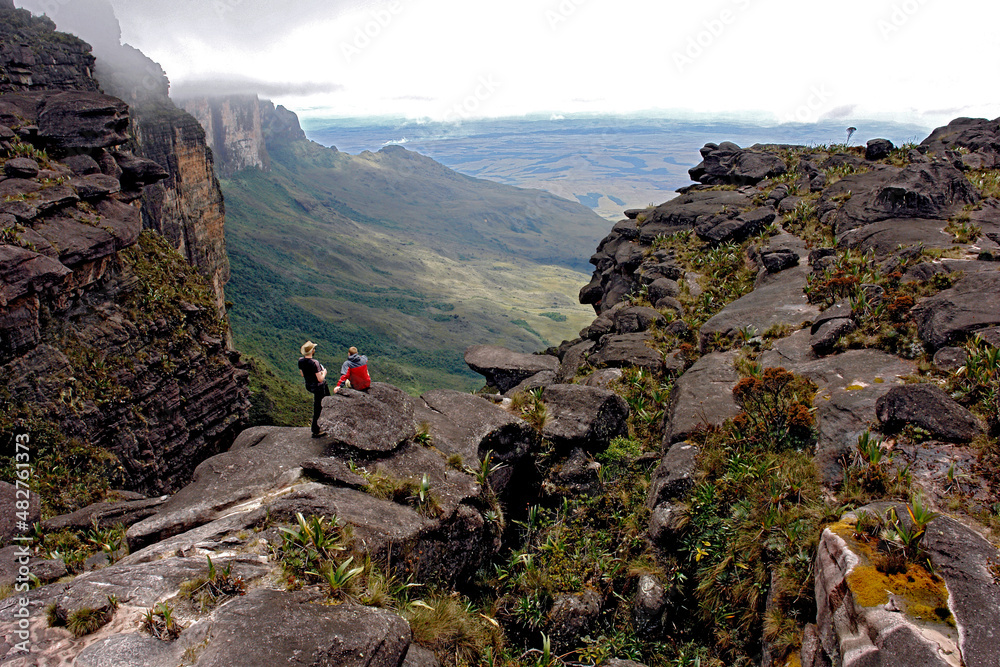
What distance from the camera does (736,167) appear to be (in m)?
56.2

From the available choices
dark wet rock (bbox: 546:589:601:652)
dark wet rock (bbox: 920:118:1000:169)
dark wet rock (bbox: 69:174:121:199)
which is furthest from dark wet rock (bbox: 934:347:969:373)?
dark wet rock (bbox: 69:174:121:199)

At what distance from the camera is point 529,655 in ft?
42.5

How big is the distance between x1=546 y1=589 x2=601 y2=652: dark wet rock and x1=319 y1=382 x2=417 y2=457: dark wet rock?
6.25 m

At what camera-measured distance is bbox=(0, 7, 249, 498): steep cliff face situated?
89.5 feet

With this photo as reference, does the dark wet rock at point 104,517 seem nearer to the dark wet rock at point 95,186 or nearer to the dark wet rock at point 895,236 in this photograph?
the dark wet rock at point 95,186

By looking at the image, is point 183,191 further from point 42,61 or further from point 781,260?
point 781,260

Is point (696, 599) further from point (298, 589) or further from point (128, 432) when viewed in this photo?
point (128, 432)

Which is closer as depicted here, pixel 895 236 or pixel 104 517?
pixel 104 517

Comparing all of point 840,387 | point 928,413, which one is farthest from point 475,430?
point 928,413

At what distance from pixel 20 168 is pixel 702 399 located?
39132 mm

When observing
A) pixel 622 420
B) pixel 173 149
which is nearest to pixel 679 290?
pixel 622 420

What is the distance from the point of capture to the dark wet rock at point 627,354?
84.7ft

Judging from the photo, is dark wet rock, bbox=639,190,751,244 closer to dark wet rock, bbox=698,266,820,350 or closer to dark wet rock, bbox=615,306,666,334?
dark wet rock, bbox=615,306,666,334

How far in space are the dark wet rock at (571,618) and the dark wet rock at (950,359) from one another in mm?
12032
